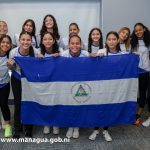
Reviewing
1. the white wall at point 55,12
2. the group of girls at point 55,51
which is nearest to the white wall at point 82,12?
the white wall at point 55,12

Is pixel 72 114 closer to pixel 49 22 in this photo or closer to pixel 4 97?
pixel 4 97

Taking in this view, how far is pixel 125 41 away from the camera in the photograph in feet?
13.6

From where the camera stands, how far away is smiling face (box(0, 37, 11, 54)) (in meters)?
3.62

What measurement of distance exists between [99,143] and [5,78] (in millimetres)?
1450

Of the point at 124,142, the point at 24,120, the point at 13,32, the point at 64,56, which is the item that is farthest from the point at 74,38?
the point at 13,32

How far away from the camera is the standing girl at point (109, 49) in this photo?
144 inches

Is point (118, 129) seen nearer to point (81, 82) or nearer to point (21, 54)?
point (81, 82)

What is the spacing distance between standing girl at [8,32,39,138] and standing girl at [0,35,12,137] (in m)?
0.10

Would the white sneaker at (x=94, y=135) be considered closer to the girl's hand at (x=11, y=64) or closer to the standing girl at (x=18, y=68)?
the standing girl at (x=18, y=68)

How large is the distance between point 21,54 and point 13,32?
1.64 m

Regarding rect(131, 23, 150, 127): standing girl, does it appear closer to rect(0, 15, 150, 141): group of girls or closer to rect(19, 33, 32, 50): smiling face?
rect(0, 15, 150, 141): group of girls

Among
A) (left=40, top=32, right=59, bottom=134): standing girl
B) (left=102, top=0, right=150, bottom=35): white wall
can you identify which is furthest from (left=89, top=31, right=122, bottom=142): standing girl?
(left=102, top=0, right=150, bottom=35): white wall

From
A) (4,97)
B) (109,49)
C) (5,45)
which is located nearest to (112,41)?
(109,49)

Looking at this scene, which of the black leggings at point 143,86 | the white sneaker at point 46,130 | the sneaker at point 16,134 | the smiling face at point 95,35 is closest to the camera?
the sneaker at point 16,134
